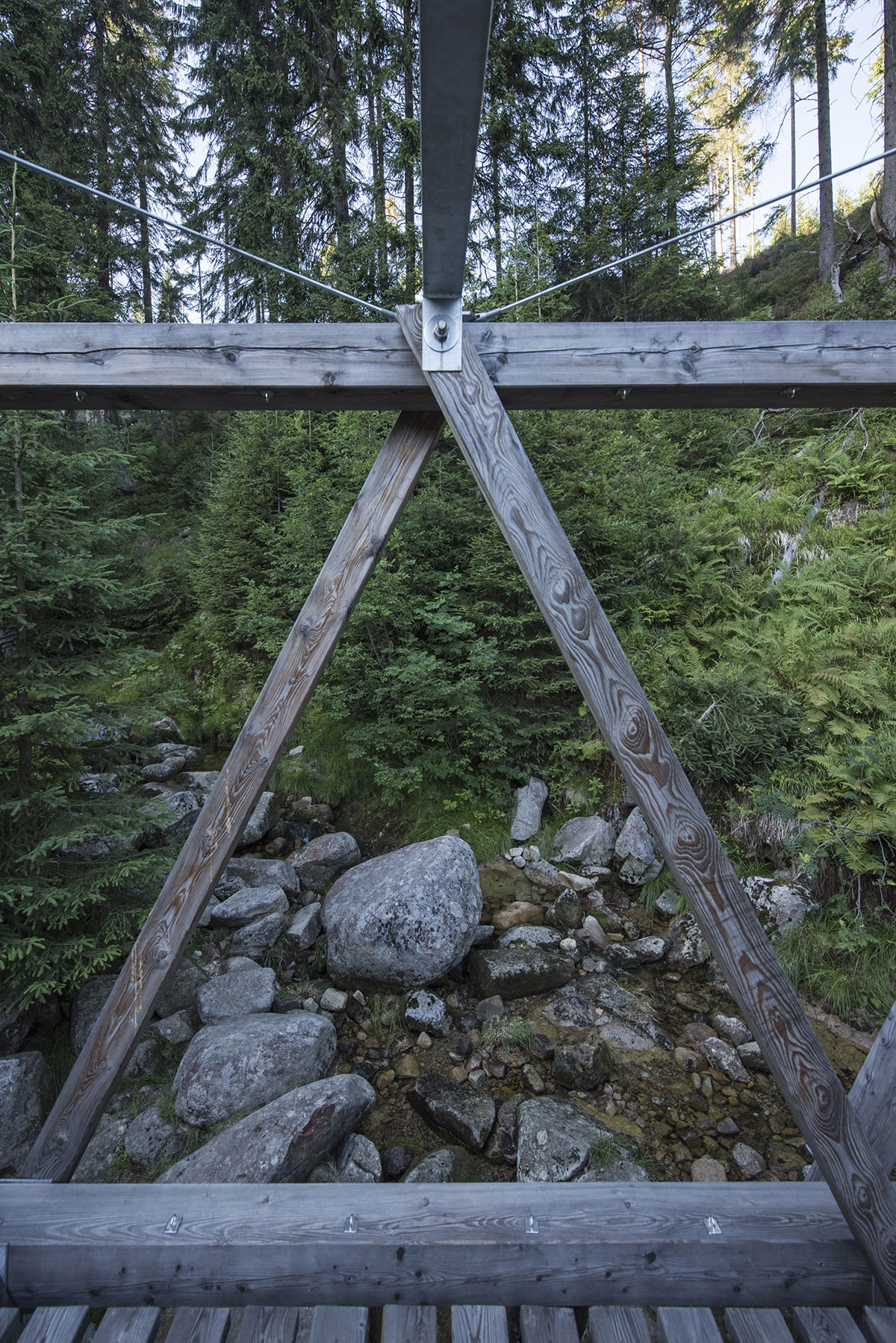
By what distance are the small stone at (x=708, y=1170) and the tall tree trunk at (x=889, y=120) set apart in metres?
11.6

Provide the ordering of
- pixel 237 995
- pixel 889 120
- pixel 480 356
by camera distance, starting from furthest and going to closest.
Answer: pixel 889 120 → pixel 237 995 → pixel 480 356

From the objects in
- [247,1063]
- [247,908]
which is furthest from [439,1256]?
[247,908]

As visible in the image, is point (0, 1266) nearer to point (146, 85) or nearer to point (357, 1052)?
point (357, 1052)

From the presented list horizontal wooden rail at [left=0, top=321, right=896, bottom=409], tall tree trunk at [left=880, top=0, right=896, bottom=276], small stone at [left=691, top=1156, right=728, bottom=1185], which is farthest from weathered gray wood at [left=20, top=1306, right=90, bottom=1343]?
tall tree trunk at [left=880, top=0, right=896, bottom=276]

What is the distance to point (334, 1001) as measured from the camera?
420cm

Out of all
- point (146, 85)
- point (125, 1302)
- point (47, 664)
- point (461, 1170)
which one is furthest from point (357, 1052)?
point (146, 85)

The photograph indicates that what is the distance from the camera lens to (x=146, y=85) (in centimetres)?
1348

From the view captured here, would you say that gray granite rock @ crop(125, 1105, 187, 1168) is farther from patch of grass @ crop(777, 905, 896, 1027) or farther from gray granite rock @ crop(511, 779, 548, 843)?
patch of grass @ crop(777, 905, 896, 1027)

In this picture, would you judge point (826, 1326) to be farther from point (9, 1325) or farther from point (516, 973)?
point (516, 973)

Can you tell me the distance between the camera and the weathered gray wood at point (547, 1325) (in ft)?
5.95

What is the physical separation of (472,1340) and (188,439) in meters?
16.2

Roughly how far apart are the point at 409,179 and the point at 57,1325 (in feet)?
45.6

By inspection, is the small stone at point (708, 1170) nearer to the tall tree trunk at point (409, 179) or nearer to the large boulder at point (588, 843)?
the large boulder at point (588, 843)

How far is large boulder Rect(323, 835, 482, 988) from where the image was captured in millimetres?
4277
